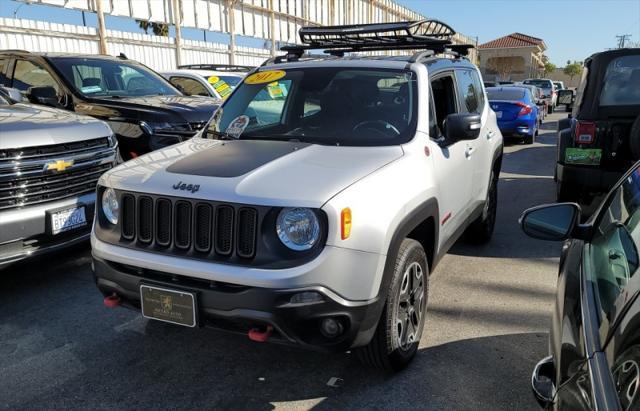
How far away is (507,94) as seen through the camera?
13.6m

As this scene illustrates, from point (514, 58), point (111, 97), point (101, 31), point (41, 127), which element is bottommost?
point (41, 127)

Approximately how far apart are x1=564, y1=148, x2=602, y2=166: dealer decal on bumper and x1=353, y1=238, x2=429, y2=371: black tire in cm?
327

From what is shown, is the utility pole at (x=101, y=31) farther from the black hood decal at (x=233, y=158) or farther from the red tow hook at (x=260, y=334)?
the red tow hook at (x=260, y=334)

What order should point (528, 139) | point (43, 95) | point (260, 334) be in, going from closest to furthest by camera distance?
point (260, 334) < point (43, 95) < point (528, 139)

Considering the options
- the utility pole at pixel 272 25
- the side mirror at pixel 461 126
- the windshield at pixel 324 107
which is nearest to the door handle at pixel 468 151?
the side mirror at pixel 461 126

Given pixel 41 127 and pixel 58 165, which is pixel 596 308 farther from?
pixel 41 127

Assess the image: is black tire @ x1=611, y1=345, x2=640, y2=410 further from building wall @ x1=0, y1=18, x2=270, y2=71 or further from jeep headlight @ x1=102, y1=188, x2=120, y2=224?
building wall @ x1=0, y1=18, x2=270, y2=71

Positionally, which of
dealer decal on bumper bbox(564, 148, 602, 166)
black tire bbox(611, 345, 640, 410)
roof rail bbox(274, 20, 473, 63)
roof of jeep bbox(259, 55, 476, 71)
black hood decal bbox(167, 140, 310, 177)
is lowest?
dealer decal on bumper bbox(564, 148, 602, 166)

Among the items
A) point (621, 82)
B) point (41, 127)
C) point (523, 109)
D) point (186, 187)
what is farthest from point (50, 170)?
point (523, 109)

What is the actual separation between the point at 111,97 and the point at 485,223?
4.83 m

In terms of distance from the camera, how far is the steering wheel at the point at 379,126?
3.42 meters

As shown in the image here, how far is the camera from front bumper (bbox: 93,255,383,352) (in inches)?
95.7

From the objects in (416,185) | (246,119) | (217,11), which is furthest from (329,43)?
(217,11)

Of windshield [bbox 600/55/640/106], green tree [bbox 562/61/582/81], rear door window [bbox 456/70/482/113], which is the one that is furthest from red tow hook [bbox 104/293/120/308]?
green tree [bbox 562/61/582/81]
